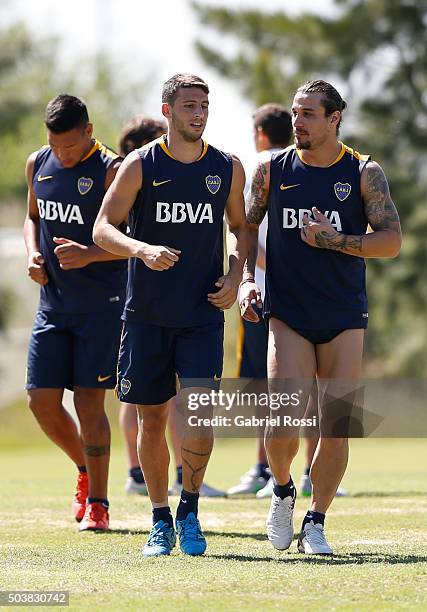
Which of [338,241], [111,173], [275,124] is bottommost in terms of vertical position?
[338,241]

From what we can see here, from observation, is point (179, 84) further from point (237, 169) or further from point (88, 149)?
point (88, 149)

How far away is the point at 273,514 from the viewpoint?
7117 mm

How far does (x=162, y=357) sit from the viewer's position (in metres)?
7.18

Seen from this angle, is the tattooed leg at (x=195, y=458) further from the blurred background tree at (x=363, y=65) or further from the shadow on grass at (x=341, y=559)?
the blurred background tree at (x=363, y=65)

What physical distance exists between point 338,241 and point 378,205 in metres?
0.39

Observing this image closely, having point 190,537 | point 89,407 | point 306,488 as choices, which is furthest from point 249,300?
point 306,488

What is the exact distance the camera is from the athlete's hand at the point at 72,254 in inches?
316

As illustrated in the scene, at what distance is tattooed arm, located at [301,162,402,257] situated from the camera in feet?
22.8

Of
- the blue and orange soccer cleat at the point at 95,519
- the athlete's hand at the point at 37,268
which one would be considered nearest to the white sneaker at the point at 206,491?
the blue and orange soccer cleat at the point at 95,519

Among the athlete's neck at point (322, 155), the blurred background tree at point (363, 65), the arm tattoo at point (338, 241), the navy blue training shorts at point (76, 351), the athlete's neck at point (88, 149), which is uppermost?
the blurred background tree at point (363, 65)

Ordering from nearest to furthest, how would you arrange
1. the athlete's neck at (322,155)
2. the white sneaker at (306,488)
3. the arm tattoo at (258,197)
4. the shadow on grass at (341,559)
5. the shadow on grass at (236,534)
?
the shadow on grass at (341,559) < the athlete's neck at (322,155) < the arm tattoo at (258,197) < the shadow on grass at (236,534) < the white sneaker at (306,488)

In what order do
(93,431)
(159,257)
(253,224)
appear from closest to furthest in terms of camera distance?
1. (159,257)
2. (253,224)
3. (93,431)

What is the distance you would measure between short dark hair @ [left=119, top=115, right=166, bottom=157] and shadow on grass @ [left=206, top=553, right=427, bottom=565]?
3.82m

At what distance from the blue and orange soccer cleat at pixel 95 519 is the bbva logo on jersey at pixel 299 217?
2371mm
